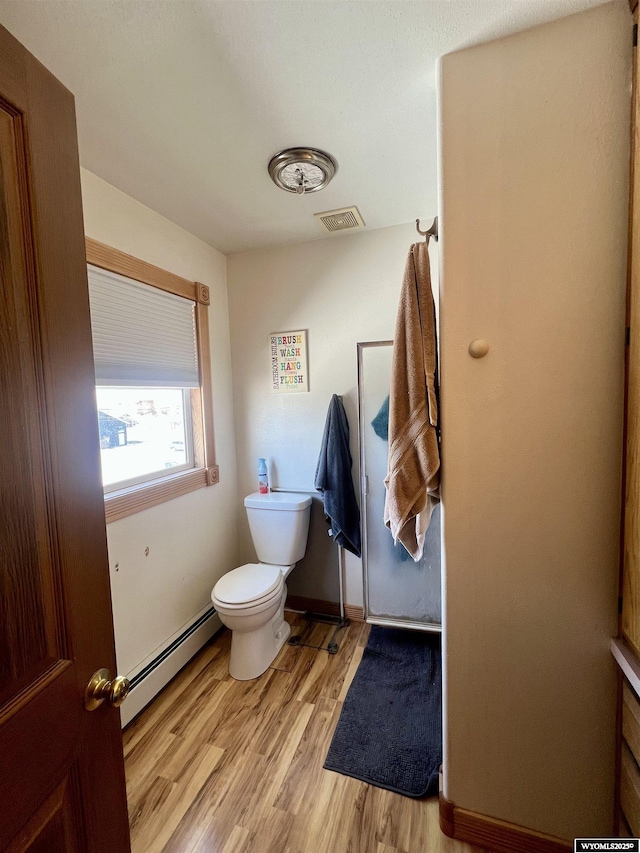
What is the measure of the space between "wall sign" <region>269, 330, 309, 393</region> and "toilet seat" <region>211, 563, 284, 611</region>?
1.08 meters

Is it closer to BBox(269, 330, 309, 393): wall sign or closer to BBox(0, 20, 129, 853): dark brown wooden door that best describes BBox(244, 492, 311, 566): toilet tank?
BBox(269, 330, 309, 393): wall sign

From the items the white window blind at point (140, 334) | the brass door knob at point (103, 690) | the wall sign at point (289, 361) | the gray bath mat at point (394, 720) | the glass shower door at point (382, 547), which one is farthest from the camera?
the wall sign at point (289, 361)

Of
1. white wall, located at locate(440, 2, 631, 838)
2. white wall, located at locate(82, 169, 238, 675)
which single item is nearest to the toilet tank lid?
white wall, located at locate(82, 169, 238, 675)

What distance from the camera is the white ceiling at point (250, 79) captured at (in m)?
0.88

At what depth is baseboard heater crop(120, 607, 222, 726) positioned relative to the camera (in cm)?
158

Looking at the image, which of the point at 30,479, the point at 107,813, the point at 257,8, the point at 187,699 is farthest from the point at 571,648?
the point at 257,8

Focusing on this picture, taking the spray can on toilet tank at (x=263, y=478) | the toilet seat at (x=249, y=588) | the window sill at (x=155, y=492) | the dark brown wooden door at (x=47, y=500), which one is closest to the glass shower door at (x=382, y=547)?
the toilet seat at (x=249, y=588)

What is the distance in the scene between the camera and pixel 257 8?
34.4 inches

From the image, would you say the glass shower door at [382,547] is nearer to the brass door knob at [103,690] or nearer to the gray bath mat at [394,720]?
the gray bath mat at [394,720]

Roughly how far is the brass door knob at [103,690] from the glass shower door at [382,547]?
139 centimetres

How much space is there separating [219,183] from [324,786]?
2.43 m

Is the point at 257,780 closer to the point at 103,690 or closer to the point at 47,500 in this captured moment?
the point at 103,690

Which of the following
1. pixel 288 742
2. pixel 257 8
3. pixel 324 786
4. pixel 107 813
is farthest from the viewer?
pixel 288 742

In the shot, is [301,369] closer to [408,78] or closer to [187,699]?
[408,78]
